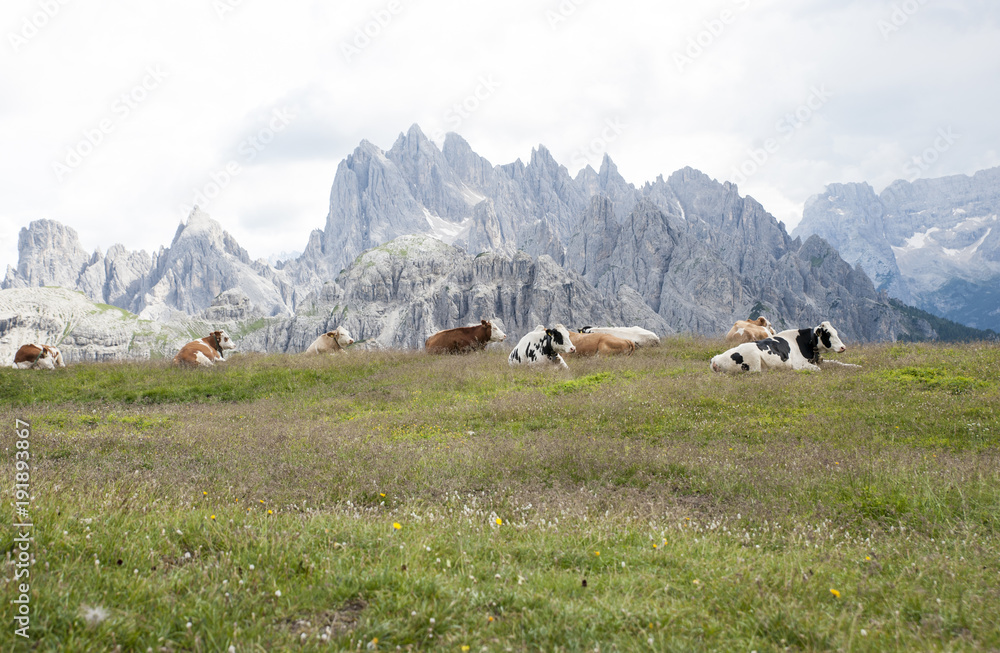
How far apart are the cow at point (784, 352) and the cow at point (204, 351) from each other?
1951 centimetres

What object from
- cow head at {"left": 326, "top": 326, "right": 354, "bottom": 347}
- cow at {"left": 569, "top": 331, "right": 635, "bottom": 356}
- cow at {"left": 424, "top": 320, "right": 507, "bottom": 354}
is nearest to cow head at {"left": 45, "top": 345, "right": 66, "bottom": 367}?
cow head at {"left": 326, "top": 326, "right": 354, "bottom": 347}

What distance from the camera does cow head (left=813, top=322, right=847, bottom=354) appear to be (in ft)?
53.4

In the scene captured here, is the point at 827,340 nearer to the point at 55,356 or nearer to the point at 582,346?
the point at 582,346

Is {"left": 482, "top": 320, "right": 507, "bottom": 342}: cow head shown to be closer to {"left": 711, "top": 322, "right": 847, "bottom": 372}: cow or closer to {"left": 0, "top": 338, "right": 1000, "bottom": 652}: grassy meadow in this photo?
{"left": 711, "top": 322, "right": 847, "bottom": 372}: cow

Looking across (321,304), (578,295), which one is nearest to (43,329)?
(321,304)

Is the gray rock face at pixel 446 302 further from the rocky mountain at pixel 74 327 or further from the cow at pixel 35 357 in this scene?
the cow at pixel 35 357

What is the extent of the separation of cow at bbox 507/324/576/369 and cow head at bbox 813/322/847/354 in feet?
27.2

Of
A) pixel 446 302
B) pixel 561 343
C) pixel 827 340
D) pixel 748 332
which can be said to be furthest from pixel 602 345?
pixel 446 302

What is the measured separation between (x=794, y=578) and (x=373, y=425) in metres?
8.95

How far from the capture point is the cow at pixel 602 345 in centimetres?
Answer: 2081

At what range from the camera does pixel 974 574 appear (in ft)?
13.2

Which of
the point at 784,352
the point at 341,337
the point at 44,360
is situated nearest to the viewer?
the point at 784,352

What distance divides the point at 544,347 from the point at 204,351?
14686mm

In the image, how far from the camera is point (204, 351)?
21.9 metres
